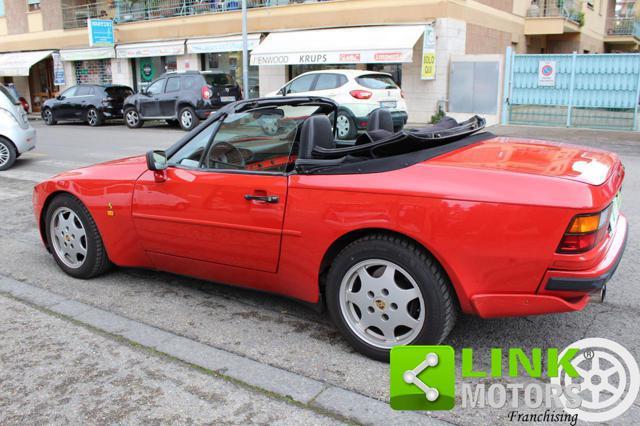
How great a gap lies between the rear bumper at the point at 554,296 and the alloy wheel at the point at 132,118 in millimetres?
18695

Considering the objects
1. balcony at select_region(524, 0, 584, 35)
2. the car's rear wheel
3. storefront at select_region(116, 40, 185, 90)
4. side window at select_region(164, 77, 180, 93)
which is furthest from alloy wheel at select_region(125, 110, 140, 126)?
balcony at select_region(524, 0, 584, 35)

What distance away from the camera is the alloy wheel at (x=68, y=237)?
185 inches

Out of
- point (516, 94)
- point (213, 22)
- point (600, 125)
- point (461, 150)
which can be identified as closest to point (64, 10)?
point (213, 22)

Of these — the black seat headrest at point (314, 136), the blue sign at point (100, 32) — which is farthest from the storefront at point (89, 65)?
the black seat headrest at point (314, 136)

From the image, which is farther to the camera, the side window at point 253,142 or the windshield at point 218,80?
the windshield at point 218,80

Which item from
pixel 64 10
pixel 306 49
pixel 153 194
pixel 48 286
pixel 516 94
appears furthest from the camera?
pixel 64 10

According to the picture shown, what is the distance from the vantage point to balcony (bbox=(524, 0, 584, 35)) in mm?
24281

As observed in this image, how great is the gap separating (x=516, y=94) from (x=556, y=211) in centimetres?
1675

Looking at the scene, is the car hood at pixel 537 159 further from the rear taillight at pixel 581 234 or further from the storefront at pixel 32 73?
the storefront at pixel 32 73

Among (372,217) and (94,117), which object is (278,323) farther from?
(94,117)

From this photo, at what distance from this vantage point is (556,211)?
278 centimetres

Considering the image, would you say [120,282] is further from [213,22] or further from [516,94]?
[213,22]

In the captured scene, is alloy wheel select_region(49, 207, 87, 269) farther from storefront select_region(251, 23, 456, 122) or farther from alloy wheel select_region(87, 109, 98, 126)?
alloy wheel select_region(87, 109, 98, 126)

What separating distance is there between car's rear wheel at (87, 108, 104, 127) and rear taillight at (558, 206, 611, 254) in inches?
829
